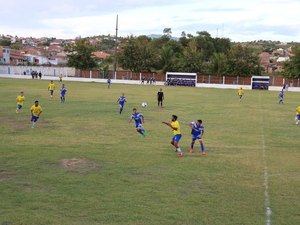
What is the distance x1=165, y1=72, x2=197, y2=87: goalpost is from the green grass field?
49141 millimetres

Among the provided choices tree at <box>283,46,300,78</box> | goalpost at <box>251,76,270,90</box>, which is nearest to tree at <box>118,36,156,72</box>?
goalpost at <box>251,76,270,90</box>

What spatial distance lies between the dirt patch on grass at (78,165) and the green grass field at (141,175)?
0.03 metres

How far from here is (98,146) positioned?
691 inches

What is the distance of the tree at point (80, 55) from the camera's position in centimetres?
8688

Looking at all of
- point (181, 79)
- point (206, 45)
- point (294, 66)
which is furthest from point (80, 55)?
point (294, 66)

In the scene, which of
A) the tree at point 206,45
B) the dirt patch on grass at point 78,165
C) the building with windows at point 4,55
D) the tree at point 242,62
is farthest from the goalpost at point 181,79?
the building with windows at point 4,55

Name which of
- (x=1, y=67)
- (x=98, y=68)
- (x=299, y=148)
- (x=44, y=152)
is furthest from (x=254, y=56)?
(x=44, y=152)

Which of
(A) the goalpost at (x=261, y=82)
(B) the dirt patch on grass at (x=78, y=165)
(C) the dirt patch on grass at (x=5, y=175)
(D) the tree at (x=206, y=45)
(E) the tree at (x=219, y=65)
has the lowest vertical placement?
(C) the dirt patch on grass at (x=5, y=175)

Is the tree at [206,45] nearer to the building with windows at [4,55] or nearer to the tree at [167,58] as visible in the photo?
the tree at [167,58]

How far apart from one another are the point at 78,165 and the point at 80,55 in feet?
247

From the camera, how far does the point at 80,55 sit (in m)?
87.1

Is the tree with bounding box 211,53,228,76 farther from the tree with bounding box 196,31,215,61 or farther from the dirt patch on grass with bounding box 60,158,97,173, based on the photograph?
the dirt patch on grass with bounding box 60,158,97,173

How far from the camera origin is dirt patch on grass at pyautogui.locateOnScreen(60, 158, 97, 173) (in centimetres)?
1365

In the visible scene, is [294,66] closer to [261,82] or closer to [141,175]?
[261,82]
